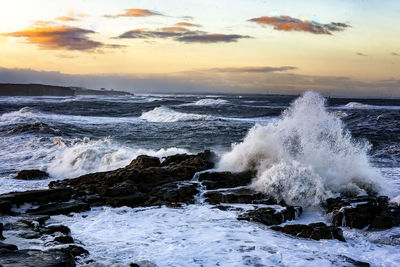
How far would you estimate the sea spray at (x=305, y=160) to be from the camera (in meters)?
9.80

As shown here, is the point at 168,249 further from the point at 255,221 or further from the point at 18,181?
the point at 18,181

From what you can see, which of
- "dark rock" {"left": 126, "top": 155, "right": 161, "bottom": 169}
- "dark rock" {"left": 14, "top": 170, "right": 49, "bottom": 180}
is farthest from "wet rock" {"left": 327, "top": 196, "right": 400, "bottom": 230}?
"dark rock" {"left": 14, "top": 170, "right": 49, "bottom": 180}

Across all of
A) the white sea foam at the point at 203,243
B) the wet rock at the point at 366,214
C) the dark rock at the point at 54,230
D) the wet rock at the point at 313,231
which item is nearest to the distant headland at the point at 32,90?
the white sea foam at the point at 203,243

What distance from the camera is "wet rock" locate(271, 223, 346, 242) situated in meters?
7.17

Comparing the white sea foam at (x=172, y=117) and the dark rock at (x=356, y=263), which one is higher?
the white sea foam at (x=172, y=117)

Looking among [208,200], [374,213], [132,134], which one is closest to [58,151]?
[132,134]

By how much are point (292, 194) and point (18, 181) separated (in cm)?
886

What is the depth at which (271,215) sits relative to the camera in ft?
26.9

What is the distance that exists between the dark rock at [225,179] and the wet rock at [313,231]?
317 centimetres

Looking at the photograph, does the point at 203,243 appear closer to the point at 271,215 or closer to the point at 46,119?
the point at 271,215

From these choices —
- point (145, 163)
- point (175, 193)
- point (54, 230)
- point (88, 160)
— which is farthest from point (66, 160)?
point (54, 230)

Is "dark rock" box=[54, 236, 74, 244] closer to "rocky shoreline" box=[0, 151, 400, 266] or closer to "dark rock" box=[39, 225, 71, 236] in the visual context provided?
"rocky shoreline" box=[0, 151, 400, 266]

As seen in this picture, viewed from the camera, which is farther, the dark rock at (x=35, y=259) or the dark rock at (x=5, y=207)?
the dark rock at (x=5, y=207)

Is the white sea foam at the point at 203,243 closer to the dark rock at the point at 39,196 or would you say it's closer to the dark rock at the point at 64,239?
the dark rock at the point at 64,239
